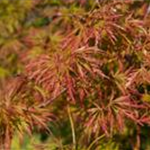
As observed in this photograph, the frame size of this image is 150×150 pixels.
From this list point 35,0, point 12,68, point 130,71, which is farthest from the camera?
point 12,68

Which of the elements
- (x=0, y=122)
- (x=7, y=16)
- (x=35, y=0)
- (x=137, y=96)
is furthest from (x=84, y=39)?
(x=7, y=16)

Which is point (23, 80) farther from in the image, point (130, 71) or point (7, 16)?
point (7, 16)

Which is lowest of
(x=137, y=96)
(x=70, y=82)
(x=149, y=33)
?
(x=137, y=96)

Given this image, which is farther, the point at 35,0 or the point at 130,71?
the point at 35,0

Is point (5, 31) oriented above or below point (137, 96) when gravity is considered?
above

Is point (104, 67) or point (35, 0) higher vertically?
point (35, 0)

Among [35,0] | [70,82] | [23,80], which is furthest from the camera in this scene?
[35,0]

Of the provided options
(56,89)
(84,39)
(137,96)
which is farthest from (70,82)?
(137,96)

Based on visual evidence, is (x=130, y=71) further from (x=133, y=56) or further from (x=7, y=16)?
Result: (x=7, y=16)

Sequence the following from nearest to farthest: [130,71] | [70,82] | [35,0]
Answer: [70,82] < [130,71] < [35,0]
